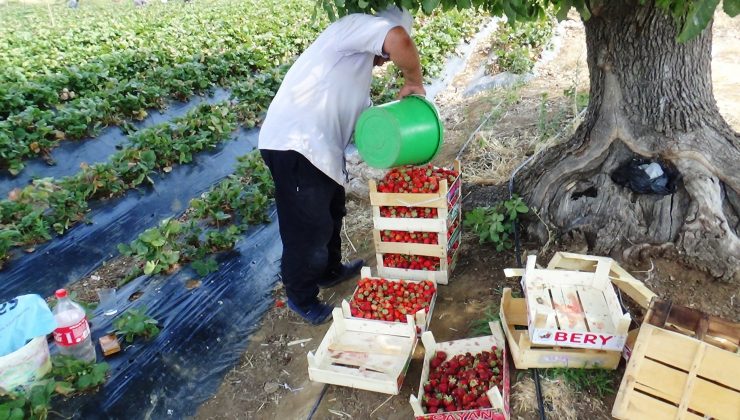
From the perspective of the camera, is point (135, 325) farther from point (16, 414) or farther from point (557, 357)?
point (557, 357)

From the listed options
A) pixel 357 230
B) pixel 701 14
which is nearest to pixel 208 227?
pixel 357 230

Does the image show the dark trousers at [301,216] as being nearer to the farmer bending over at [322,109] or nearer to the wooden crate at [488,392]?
the farmer bending over at [322,109]

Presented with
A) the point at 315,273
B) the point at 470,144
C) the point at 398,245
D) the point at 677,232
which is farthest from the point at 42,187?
the point at 677,232

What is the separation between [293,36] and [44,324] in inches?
294

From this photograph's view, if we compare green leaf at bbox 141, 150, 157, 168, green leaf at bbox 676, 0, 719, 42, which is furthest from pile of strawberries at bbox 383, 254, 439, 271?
green leaf at bbox 141, 150, 157, 168

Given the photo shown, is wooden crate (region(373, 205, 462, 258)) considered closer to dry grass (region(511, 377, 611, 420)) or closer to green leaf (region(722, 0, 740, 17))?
dry grass (region(511, 377, 611, 420))

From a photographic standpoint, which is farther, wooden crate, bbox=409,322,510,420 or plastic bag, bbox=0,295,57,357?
plastic bag, bbox=0,295,57,357

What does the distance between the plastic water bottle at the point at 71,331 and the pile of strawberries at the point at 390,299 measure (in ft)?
5.16

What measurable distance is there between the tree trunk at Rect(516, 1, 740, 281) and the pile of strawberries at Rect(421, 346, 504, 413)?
4.11 ft

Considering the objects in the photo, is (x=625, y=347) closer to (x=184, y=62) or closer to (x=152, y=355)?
(x=152, y=355)

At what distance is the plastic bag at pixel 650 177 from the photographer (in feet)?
10.8

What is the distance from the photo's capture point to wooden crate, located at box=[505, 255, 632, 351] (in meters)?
2.62

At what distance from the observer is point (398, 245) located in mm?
3658

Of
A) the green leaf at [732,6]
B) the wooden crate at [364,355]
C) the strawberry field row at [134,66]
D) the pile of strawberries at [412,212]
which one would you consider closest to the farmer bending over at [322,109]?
the pile of strawberries at [412,212]
